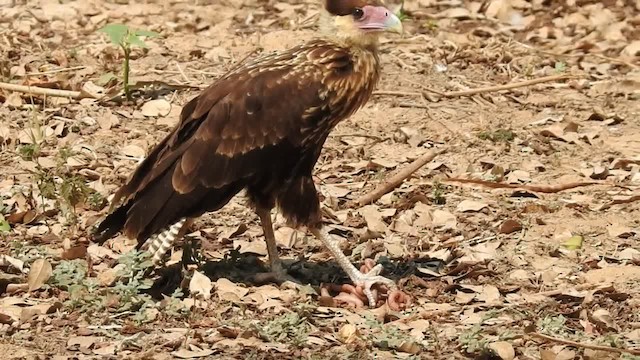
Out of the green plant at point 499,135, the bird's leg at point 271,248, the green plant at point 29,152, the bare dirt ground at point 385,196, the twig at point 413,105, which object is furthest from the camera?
the twig at point 413,105

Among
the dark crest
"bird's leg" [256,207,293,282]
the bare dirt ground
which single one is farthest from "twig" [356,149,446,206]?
the dark crest

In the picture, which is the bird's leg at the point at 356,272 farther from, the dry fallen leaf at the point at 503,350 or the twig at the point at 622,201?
the twig at the point at 622,201

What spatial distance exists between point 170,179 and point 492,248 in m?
1.71

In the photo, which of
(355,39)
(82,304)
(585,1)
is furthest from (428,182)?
(585,1)

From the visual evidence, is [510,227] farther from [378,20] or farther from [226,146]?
[226,146]

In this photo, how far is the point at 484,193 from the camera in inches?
274

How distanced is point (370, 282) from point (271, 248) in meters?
0.53

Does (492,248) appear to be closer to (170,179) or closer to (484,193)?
(484,193)

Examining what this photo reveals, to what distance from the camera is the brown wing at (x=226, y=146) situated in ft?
18.3

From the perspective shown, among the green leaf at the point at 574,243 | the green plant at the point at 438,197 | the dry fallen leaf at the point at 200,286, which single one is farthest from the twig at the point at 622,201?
the dry fallen leaf at the point at 200,286

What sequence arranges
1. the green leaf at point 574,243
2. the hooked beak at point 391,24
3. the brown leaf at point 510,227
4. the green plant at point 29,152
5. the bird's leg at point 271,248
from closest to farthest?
the hooked beak at point 391,24
the bird's leg at point 271,248
the green leaf at point 574,243
the brown leaf at point 510,227
the green plant at point 29,152

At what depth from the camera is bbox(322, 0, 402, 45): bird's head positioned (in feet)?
18.9

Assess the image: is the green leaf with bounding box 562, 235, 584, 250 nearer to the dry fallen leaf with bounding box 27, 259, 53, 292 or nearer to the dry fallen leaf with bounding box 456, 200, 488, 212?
the dry fallen leaf with bounding box 456, 200, 488, 212

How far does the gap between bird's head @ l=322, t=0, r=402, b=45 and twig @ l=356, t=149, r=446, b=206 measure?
1305 millimetres
